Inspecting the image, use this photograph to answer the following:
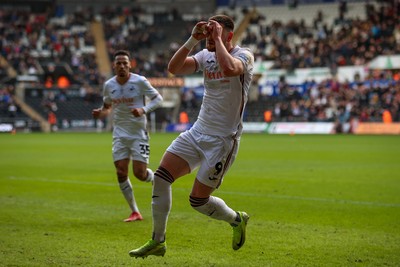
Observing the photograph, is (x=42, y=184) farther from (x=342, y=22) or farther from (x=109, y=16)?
(x=109, y=16)

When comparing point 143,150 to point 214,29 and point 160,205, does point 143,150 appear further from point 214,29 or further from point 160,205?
point 214,29

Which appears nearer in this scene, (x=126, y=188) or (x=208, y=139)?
(x=208, y=139)

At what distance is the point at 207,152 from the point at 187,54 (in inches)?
44.2

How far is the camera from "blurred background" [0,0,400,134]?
46250 mm

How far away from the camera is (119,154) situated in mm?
11555

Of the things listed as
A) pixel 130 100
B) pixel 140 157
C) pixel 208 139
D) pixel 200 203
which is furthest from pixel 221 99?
pixel 130 100

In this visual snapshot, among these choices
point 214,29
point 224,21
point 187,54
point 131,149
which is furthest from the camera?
point 131,149

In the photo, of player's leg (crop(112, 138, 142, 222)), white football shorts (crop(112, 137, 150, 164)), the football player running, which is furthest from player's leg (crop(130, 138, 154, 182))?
the football player running

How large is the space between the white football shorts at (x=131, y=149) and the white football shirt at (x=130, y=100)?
122 mm

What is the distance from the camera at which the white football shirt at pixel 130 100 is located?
11.7 m

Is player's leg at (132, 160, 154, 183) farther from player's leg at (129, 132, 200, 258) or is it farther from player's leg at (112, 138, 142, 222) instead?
player's leg at (129, 132, 200, 258)

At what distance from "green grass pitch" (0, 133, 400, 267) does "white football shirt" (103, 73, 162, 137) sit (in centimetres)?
147

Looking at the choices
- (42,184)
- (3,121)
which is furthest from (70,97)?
(42,184)

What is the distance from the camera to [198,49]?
57156 mm
